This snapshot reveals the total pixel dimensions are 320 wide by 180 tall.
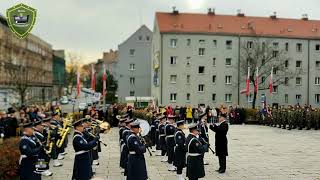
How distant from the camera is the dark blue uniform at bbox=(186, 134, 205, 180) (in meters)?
12.0

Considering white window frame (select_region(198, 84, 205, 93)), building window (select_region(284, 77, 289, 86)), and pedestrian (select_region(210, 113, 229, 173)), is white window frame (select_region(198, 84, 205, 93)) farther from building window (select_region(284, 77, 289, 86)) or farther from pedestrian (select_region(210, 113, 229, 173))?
pedestrian (select_region(210, 113, 229, 173))

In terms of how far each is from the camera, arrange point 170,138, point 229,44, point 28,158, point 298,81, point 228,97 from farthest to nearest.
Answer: point 298,81 → point 229,44 → point 228,97 → point 170,138 → point 28,158

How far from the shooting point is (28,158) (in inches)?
439

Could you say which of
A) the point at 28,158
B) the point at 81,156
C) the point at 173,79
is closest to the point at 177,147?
the point at 81,156

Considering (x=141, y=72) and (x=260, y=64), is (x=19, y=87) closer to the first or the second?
(x=260, y=64)

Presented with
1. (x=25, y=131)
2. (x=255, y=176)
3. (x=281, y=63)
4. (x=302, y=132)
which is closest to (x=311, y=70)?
(x=281, y=63)

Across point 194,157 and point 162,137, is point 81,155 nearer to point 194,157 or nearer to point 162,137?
point 194,157

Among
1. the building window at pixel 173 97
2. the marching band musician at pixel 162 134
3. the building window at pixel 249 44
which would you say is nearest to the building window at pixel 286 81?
the building window at pixel 249 44

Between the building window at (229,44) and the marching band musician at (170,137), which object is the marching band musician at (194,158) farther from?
the building window at (229,44)

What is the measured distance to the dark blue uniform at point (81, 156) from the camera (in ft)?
38.0

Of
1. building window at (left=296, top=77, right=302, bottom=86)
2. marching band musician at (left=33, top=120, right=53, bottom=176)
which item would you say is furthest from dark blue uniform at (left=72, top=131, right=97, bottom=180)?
building window at (left=296, top=77, right=302, bottom=86)

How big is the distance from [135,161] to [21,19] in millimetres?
5800

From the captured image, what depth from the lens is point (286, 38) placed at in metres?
70.1

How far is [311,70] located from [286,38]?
5.87 meters
